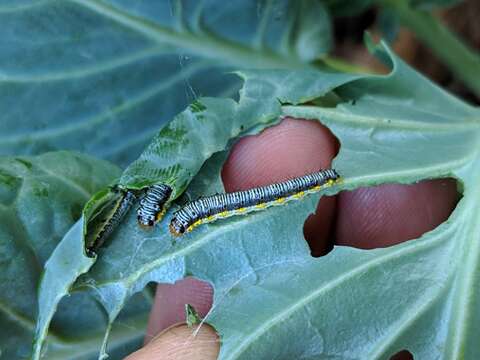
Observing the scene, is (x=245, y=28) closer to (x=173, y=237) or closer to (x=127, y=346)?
(x=173, y=237)

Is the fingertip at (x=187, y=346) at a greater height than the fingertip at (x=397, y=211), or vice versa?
the fingertip at (x=397, y=211)

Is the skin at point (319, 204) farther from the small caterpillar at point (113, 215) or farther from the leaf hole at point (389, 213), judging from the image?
the small caterpillar at point (113, 215)

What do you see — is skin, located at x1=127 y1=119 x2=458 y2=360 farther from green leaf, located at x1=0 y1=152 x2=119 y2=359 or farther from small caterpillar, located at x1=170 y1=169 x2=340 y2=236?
green leaf, located at x1=0 y1=152 x2=119 y2=359

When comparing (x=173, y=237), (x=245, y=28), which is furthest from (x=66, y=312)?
(x=245, y=28)

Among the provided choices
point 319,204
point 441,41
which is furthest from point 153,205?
point 441,41

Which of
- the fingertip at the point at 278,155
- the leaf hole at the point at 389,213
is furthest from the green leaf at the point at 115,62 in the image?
the leaf hole at the point at 389,213

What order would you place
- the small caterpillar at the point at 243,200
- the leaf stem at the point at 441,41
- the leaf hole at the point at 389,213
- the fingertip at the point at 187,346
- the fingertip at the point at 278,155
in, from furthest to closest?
the leaf stem at the point at 441,41, the leaf hole at the point at 389,213, the fingertip at the point at 278,155, the small caterpillar at the point at 243,200, the fingertip at the point at 187,346
